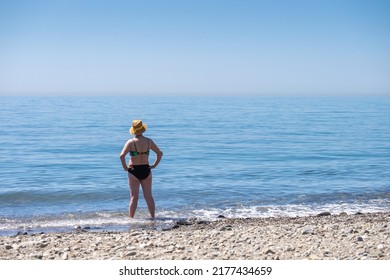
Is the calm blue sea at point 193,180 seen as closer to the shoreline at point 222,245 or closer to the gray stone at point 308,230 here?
the shoreline at point 222,245

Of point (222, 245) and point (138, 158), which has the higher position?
point (138, 158)

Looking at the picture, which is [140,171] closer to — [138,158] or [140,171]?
[140,171]

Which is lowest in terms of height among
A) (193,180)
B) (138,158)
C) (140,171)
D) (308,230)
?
(193,180)

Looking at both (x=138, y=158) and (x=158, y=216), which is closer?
(x=138, y=158)

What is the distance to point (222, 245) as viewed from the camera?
6.94 m

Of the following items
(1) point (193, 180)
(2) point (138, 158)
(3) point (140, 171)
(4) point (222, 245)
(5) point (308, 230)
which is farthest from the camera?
(1) point (193, 180)

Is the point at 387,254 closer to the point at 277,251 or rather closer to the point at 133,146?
the point at 277,251

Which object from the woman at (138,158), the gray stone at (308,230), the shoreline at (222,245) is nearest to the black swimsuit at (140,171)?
the woman at (138,158)

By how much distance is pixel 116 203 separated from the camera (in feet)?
39.7

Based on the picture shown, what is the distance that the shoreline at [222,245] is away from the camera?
6379 millimetres

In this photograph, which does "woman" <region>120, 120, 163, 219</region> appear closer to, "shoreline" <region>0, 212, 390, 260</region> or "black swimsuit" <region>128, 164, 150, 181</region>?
"black swimsuit" <region>128, 164, 150, 181</region>

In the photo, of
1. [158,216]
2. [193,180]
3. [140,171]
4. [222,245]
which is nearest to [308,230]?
[222,245]

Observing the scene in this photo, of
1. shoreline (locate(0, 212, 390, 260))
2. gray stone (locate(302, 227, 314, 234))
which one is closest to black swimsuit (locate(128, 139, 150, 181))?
shoreline (locate(0, 212, 390, 260))
